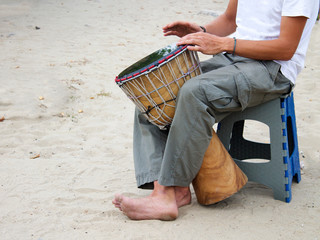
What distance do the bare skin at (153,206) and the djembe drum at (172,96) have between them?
0.63ft

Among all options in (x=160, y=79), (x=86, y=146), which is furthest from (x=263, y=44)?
(x=86, y=146)

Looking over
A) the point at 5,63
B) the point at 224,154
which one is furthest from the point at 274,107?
the point at 5,63

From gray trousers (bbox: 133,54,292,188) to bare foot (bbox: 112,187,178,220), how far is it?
12cm

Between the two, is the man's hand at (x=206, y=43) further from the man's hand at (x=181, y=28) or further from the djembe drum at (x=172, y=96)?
the man's hand at (x=181, y=28)

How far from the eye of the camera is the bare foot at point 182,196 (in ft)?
8.09

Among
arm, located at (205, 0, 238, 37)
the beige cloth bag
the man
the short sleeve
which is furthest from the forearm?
arm, located at (205, 0, 238, 37)

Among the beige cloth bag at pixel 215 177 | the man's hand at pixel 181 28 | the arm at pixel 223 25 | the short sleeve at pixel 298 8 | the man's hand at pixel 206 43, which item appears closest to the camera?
the short sleeve at pixel 298 8

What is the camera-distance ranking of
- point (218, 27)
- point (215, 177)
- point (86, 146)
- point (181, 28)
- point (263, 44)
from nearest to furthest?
1. point (263, 44)
2. point (215, 177)
3. point (181, 28)
4. point (218, 27)
5. point (86, 146)

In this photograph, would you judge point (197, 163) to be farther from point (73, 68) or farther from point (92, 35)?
point (92, 35)

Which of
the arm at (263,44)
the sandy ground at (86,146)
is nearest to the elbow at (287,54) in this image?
the arm at (263,44)

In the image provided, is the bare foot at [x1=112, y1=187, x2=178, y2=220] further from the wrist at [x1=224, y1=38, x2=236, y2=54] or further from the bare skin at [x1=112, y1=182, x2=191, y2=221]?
the wrist at [x1=224, y1=38, x2=236, y2=54]

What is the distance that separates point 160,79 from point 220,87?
12.6 inches

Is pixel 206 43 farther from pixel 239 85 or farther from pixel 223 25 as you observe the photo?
pixel 223 25

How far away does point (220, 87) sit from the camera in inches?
87.7
